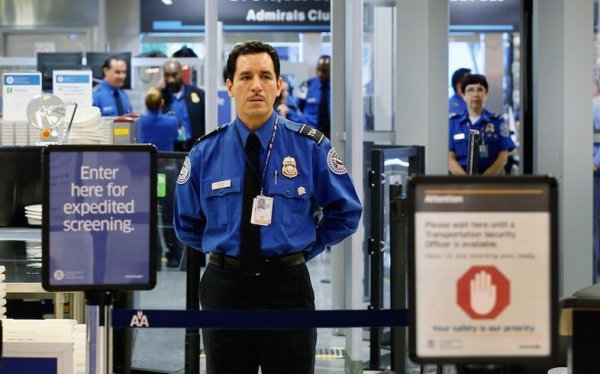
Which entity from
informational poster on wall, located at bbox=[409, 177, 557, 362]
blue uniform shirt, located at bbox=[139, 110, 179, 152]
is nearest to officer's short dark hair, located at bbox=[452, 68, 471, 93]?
blue uniform shirt, located at bbox=[139, 110, 179, 152]

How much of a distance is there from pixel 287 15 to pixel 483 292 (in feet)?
42.0

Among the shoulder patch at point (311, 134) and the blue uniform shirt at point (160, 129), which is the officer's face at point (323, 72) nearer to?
the blue uniform shirt at point (160, 129)

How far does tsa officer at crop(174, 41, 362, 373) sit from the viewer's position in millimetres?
3543

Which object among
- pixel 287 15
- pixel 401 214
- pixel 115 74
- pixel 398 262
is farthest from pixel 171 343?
pixel 287 15

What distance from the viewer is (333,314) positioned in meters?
3.06

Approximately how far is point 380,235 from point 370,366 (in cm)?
72

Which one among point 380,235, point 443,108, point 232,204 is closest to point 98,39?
point 443,108

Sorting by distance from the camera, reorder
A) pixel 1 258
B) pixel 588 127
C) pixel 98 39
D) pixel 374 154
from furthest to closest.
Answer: pixel 98 39
pixel 588 127
pixel 374 154
pixel 1 258

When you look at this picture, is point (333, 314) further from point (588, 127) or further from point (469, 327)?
point (588, 127)

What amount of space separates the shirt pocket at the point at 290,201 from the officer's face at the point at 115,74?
6.73 metres

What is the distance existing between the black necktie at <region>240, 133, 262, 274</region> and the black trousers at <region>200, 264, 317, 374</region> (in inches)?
2.0

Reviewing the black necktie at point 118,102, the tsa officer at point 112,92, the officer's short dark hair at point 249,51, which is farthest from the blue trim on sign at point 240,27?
the officer's short dark hair at point 249,51

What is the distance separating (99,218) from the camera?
2568 millimetres

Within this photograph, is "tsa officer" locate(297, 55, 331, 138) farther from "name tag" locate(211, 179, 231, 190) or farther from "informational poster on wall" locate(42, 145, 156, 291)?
"informational poster on wall" locate(42, 145, 156, 291)
